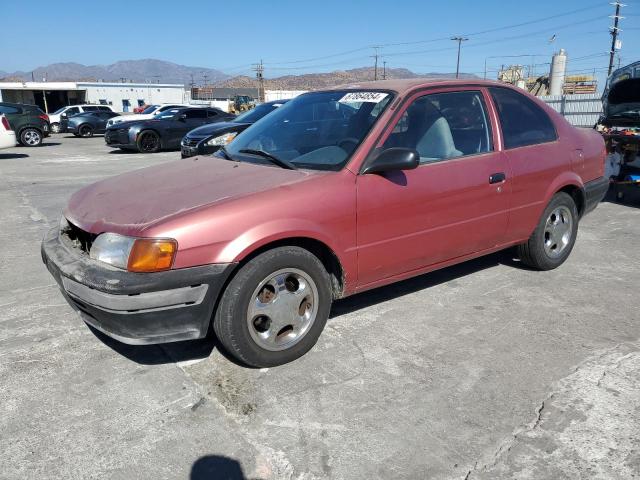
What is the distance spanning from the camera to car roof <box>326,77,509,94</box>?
12.3 feet

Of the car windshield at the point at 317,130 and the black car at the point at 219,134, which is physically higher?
the car windshield at the point at 317,130

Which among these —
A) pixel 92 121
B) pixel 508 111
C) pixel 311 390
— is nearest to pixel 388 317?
pixel 311 390

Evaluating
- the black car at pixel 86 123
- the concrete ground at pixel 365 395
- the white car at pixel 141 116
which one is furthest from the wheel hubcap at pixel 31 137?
the concrete ground at pixel 365 395

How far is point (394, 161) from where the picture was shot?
3.23 meters

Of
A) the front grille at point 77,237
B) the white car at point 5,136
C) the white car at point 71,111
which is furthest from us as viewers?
the white car at point 71,111

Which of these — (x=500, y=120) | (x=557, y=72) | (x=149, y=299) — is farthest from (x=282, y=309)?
(x=557, y=72)

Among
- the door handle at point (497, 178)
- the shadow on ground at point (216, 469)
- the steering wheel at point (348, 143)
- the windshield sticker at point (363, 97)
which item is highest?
the windshield sticker at point (363, 97)

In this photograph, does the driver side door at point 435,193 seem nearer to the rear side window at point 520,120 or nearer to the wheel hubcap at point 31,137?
the rear side window at point 520,120

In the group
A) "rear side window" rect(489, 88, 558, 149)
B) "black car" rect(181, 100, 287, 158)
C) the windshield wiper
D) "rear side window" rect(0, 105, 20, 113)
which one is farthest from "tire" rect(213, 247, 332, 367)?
"rear side window" rect(0, 105, 20, 113)

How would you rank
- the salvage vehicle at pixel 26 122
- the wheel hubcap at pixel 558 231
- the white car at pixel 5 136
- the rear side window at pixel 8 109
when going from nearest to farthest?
the wheel hubcap at pixel 558 231, the white car at pixel 5 136, the rear side window at pixel 8 109, the salvage vehicle at pixel 26 122

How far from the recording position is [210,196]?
2990 mm

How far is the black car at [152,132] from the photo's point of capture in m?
16.3

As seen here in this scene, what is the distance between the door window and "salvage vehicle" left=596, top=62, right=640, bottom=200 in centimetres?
418

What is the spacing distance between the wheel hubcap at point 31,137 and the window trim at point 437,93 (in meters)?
19.7
